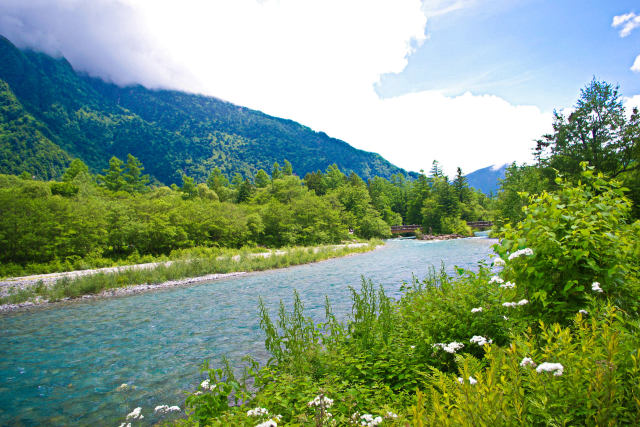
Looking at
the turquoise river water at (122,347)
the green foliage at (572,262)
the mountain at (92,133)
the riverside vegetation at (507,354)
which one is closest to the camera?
the riverside vegetation at (507,354)

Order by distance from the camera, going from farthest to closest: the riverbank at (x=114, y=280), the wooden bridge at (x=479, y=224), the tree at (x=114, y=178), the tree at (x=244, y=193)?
the wooden bridge at (x=479, y=224) → the tree at (x=244, y=193) → the tree at (x=114, y=178) → the riverbank at (x=114, y=280)

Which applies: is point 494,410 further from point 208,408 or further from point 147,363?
point 147,363

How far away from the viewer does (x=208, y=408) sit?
3473 millimetres

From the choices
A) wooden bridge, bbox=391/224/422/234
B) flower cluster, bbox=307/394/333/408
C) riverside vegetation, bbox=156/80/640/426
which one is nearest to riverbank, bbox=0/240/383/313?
riverside vegetation, bbox=156/80/640/426

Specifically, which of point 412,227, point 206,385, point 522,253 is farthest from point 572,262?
point 412,227

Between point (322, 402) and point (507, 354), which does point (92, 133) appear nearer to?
point (322, 402)

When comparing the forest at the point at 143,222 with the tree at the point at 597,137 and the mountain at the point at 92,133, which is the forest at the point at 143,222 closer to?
the tree at the point at 597,137

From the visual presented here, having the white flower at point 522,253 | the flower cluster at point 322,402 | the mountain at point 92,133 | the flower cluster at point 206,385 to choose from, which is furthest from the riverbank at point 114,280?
the mountain at point 92,133

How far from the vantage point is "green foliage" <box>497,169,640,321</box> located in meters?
3.47

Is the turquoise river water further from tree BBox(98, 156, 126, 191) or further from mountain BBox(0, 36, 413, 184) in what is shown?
mountain BBox(0, 36, 413, 184)

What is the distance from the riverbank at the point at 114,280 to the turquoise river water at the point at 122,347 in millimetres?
1688

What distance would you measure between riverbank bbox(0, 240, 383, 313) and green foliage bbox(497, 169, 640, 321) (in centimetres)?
1931

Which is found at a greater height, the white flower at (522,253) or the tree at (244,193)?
the tree at (244,193)

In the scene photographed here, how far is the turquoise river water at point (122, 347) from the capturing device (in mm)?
5914
